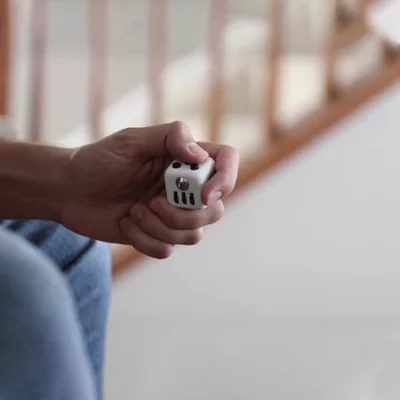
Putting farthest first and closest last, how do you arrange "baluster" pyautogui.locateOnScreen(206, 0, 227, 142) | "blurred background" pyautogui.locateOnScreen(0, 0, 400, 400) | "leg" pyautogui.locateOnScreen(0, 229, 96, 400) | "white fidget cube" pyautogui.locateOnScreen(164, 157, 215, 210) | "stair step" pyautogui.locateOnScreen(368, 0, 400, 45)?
"baluster" pyautogui.locateOnScreen(206, 0, 227, 142), "blurred background" pyautogui.locateOnScreen(0, 0, 400, 400), "stair step" pyautogui.locateOnScreen(368, 0, 400, 45), "white fidget cube" pyautogui.locateOnScreen(164, 157, 215, 210), "leg" pyautogui.locateOnScreen(0, 229, 96, 400)

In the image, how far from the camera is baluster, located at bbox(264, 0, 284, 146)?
5.32ft

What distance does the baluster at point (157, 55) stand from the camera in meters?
1.75

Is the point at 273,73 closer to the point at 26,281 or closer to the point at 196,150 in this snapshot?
the point at 196,150

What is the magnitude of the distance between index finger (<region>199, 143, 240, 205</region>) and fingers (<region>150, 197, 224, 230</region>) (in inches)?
0.7

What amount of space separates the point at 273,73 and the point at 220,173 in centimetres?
106

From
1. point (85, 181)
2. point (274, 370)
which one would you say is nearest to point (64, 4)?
point (274, 370)

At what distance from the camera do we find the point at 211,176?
61cm

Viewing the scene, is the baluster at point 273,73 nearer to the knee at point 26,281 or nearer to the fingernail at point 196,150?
the fingernail at point 196,150

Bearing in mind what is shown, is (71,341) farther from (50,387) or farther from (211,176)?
(211,176)

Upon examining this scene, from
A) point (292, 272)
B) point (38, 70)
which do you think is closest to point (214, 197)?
point (292, 272)

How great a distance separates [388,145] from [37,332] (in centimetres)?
135

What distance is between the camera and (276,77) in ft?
5.34

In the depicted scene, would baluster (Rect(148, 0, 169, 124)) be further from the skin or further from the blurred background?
the skin

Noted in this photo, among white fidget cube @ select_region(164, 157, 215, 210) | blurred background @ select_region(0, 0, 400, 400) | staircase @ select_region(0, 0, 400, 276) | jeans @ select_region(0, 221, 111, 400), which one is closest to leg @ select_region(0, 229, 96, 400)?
jeans @ select_region(0, 221, 111, 400)
